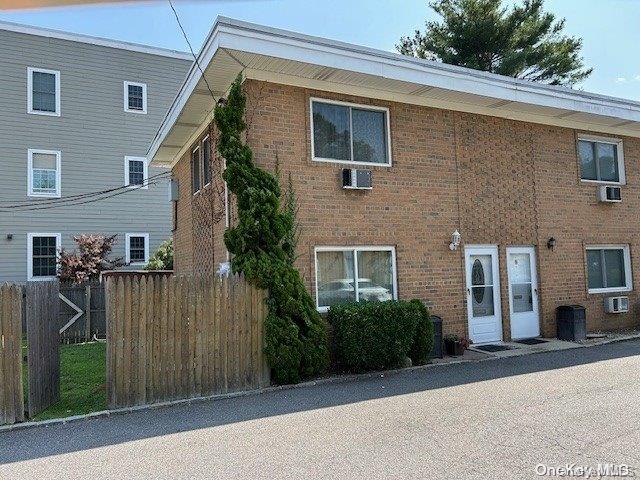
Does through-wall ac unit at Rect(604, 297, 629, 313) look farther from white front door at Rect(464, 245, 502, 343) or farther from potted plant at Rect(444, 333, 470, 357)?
potted plant at Rect(444, 333, 470, 357)

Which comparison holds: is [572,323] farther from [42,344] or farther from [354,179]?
[42,344]

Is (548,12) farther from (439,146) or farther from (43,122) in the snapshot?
(43,122)

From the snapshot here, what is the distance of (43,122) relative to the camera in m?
18.5

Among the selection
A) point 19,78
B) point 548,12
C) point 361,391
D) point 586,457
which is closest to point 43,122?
point 19,78

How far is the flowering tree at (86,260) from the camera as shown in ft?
55.8

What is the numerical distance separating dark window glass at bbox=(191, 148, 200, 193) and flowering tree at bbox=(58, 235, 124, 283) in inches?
278

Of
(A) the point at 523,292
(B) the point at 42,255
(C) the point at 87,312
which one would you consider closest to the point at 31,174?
(B) the point at 42,255

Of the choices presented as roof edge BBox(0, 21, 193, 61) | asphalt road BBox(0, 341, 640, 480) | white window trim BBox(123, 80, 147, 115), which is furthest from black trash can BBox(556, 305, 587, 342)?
roof edge BBox(0, 21, 193, 61)

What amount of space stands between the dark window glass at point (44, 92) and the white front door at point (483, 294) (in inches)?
633

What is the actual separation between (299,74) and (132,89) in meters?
13.8

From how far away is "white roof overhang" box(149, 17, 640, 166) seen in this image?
7809mm

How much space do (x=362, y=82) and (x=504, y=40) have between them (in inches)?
661

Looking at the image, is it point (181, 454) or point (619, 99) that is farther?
point (619, 99)

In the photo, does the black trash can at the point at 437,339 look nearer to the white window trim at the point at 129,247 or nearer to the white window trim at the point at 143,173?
the white window trim at the point at 129,247
